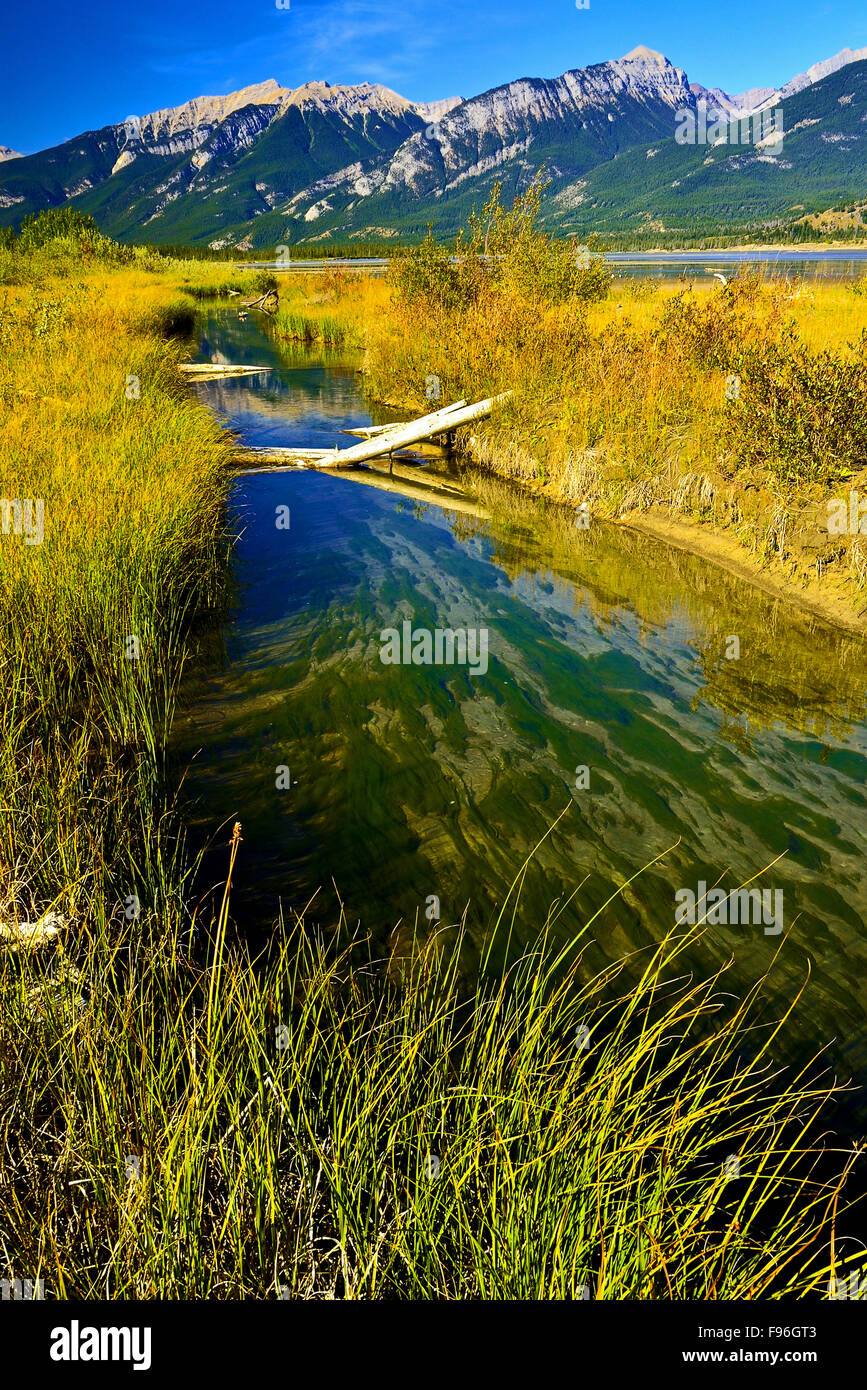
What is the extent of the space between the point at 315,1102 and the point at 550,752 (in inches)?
154

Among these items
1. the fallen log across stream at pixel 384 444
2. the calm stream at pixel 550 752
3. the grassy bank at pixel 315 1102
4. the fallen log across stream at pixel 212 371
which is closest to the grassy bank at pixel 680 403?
the fallen log across stream at pixel 384 444

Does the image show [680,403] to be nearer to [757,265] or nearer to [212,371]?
[757,265]

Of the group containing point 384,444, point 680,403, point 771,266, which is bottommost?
point 384,444

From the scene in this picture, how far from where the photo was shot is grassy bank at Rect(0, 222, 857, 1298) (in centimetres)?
188

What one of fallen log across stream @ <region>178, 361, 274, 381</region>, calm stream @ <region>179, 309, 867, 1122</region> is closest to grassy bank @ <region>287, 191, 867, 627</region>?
calm stream @ <region>179, 309, 867, 1122</region>

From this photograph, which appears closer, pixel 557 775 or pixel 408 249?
pixel 557 775

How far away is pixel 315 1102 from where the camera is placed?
249 cm

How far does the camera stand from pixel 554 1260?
179 centimetres

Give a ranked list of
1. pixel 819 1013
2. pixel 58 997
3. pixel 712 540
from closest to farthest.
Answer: pixel 58 997 < pixel 819 1013 < pixel 712 540

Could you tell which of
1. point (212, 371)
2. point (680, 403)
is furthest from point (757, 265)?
point (212, 371)
